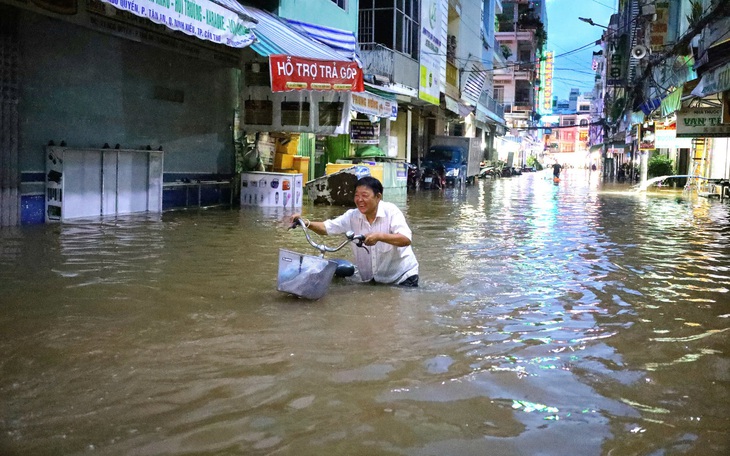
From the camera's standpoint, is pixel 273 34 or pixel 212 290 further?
pixel 273 34

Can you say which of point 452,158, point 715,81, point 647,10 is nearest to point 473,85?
point 452,158

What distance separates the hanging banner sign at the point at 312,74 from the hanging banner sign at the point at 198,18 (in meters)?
1.06

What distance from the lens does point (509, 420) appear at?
329 centimetres

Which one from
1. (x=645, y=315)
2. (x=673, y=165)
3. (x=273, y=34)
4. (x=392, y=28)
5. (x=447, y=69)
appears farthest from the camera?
(x=673, y=165)

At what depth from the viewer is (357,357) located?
13.9 feet

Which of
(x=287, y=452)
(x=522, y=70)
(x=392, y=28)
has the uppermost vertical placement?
(x=522, y=70)

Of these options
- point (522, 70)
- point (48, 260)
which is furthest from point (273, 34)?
point (522, 70)

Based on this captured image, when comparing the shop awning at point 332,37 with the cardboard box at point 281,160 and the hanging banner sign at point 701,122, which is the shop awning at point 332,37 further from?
the hanging banner sign at point 701,122

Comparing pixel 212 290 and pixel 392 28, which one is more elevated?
pixel 392 28

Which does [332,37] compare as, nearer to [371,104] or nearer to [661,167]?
[371,104]

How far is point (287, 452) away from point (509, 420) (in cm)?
109

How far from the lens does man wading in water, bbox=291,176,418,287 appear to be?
584 centimetres

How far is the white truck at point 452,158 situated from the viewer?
3256 cm

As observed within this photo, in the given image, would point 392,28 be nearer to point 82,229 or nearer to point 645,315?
point 82,229
